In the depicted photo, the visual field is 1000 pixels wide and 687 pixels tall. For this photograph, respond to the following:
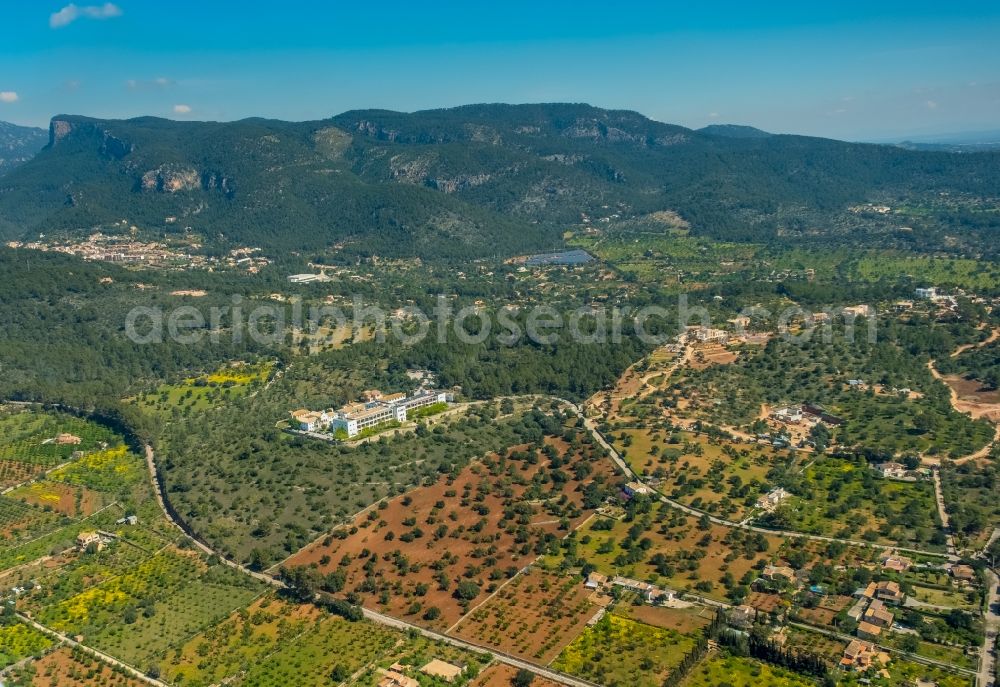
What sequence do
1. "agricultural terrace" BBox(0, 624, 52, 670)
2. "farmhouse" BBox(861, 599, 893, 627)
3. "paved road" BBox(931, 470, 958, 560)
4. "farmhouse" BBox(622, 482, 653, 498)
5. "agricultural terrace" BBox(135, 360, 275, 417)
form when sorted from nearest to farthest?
"farmhouse" BBox(861, 599, 893, 627)
"agricultural terrace" BBox(0, 624, 52, 670)
"paved road" BBox(931, 470, 958, 560)
"farmhouse" BBox(622, 482, 653, 498)
"agricultural terrace" BBox(135, 360, 275, 417)

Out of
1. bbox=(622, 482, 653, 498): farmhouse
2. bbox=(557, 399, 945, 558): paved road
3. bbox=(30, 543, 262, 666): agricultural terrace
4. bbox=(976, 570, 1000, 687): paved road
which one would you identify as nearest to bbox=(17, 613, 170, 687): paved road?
bbox=(30, 543, 262, 666): agricultural terrace

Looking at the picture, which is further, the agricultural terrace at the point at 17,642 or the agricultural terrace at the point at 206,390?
the agricultural terrace at the point at 206,390

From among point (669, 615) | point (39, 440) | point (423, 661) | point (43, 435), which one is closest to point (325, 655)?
point (423, 661)

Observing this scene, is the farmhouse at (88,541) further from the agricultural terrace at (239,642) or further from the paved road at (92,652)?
the agricultural terrace at (239,642)

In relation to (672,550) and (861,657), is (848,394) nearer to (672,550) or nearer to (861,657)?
(672,550)

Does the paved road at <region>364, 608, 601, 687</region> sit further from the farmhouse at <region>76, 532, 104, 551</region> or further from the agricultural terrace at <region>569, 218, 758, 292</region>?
the agricultural terrace at <region>569, 218, 758, 292</region>

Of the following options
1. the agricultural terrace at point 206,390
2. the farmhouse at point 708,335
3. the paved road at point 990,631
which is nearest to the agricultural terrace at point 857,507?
the paved road at point 990,631
